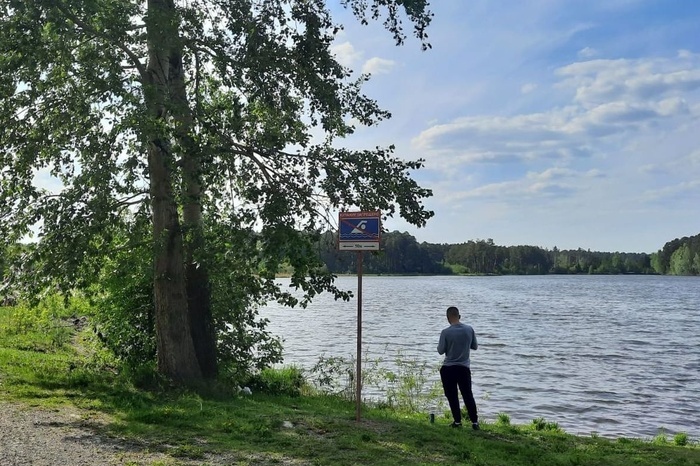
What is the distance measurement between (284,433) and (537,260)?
164341mm

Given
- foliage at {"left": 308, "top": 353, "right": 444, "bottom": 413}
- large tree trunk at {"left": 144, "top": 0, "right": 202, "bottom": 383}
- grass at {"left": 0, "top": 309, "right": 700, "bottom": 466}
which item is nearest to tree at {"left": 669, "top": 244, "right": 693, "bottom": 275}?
foliage at {"left": 308, "top": 353, "right": 444, "bottom": 413}

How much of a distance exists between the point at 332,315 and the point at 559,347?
1731 centimetres

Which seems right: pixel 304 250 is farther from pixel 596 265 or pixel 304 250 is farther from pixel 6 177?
pixel 596 265

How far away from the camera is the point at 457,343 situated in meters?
10.6

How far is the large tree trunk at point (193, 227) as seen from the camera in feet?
33.9

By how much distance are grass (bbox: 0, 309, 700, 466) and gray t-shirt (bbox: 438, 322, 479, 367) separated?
106 centimetres

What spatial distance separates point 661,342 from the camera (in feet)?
98.6

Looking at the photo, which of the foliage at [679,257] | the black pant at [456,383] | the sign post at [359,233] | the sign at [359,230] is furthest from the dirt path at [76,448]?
the foliage at [679,257]

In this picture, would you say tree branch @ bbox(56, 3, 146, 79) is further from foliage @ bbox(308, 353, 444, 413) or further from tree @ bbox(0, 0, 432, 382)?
foliage @ bbox(308, 353, 444, 413)

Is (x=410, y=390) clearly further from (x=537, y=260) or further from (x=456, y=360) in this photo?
(x=537, y=260)

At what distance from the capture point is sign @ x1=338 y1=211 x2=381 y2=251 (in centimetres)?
1005

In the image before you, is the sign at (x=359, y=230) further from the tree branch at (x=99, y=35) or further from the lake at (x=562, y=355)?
the lake at (x=562, y=355)

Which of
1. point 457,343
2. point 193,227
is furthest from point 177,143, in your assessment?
point 457,343

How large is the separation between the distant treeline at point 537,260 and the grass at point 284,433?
105 meters
